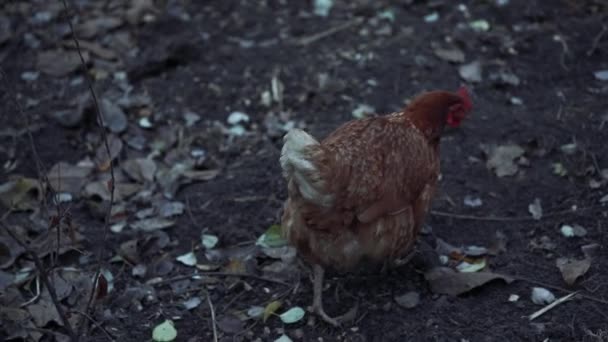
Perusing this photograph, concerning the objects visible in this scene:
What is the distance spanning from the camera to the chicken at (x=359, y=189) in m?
2.88

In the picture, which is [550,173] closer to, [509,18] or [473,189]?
[473,189]

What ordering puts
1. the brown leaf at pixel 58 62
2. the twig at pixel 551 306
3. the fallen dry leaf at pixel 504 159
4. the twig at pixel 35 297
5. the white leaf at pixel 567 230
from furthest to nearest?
1. the brown leaf at pixel 58 62
2. the fallen dry leaf at pixel 504 159
3. the white leaf at pixel 567 230
4. the twig at pixel 35 297
5. the twig at pixel 551 306

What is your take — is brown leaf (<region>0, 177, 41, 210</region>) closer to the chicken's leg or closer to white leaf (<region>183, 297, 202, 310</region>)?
white leaf (<region>183, 297, 202, 310</region>)

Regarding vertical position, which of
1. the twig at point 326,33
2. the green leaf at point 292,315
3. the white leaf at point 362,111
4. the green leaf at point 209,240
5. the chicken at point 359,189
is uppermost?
the chicken at point 359,189

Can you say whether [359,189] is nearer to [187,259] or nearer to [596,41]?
[187,259]

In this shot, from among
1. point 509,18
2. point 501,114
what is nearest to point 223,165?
point 501,114

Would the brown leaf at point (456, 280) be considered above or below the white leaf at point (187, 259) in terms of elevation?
above

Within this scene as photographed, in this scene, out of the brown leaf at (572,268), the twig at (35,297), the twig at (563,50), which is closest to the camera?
the brown leaf at (572,268)

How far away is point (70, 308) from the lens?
3418 mm

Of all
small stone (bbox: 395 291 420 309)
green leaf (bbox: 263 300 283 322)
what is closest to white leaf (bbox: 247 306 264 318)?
green leaf (bbox: 263 300 283 322)

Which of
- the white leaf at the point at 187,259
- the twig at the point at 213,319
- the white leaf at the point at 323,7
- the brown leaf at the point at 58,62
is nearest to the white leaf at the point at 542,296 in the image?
the twig at the point at 213,319

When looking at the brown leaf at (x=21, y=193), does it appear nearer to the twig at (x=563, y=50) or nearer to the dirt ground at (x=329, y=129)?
the dirt ground at (x=329, y=129)

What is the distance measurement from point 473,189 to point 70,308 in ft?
6.77

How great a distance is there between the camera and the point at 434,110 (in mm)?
3436
